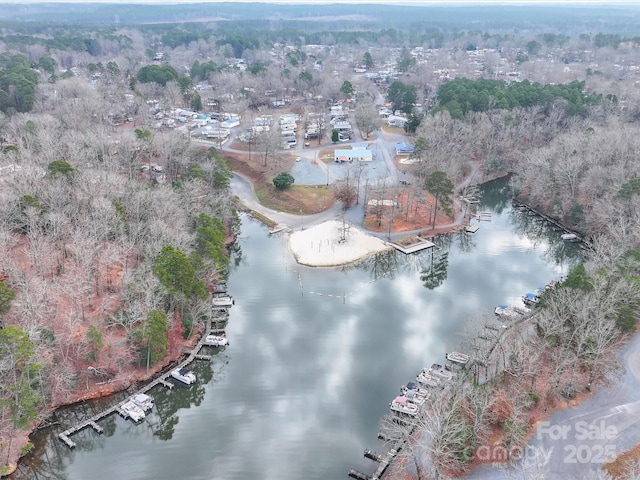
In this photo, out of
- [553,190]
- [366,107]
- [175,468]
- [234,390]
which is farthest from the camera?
[366,107]

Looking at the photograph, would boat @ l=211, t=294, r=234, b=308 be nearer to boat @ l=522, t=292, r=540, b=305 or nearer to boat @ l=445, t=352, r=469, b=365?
boat @ l=445, t=352, r=469, b=365

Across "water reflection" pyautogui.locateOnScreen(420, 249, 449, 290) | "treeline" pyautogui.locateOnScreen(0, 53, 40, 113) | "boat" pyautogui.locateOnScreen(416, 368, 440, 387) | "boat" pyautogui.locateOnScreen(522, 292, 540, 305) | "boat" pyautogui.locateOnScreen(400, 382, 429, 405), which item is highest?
"treeline" pyautogui.locateOnScreen(0, 53, 40, 113)

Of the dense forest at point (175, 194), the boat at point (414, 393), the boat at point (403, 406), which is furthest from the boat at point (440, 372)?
the dense forest at point (175, 194)

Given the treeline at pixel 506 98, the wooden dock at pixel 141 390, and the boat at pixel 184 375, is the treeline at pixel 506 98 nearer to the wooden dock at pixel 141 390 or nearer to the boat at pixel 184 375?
the wooden dock at pixel 141 390

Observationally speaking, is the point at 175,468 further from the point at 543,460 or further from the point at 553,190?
the point at 553,190

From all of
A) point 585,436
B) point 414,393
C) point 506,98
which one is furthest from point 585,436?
point 506,98

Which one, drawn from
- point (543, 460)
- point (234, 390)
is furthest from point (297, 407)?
point (543, 460)

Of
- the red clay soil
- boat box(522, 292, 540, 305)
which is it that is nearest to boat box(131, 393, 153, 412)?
the red clay soil
